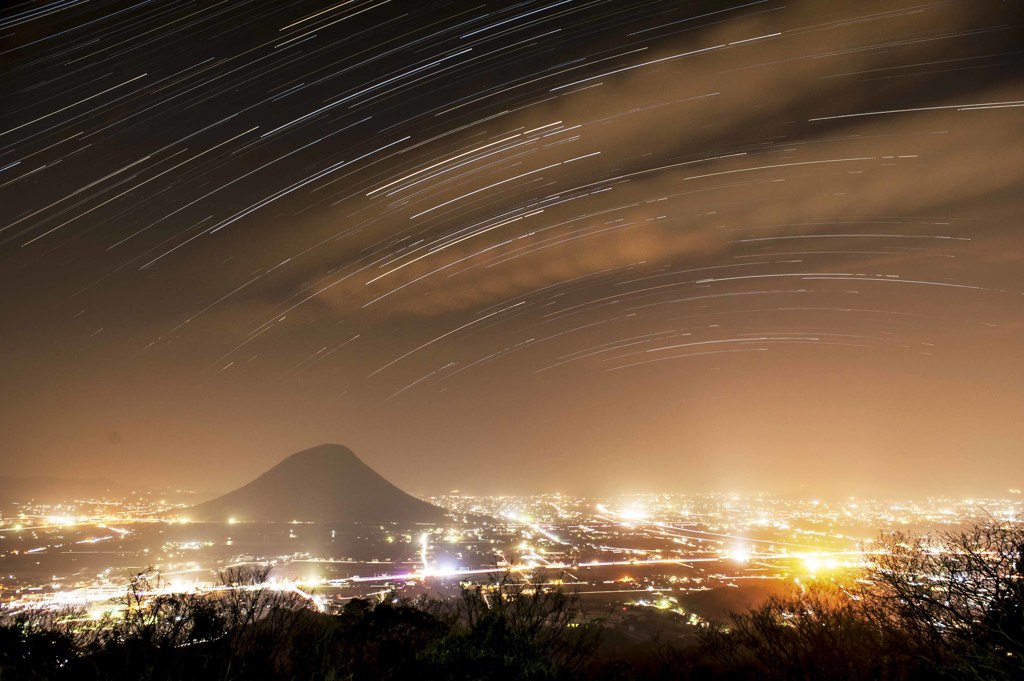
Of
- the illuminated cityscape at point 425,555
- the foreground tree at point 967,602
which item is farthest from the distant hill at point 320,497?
the foreground tree at point 967,602

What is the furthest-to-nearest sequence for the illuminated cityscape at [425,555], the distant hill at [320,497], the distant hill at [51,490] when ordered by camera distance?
the distant hill at [51,490] → the distant hill at [320,497] → the illuminated cityscape at [425,555]

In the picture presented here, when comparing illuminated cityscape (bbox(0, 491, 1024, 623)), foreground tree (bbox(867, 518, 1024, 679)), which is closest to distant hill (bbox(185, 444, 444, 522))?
illuminated cityscape (bbox(0, 491, 1024, 623))

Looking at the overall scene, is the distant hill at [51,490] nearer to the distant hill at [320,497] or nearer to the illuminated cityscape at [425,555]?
the illuminated cityscape at [425,555]

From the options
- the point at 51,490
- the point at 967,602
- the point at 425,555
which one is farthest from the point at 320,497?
the point at 967,602

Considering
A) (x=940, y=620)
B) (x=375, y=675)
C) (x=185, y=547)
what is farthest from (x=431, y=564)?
(x=940, y=620)

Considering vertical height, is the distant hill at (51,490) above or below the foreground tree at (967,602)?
below

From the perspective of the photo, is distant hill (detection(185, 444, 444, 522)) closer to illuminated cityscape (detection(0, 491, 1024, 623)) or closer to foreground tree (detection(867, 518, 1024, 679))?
illuminated cityscape (detection(0, 491, 1024, 623))
